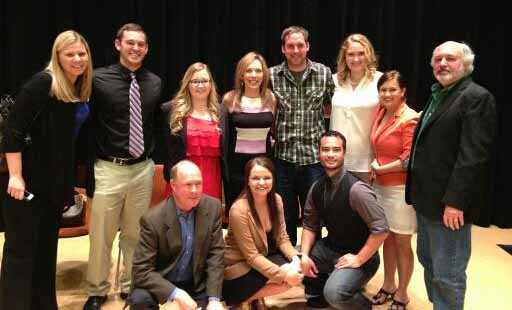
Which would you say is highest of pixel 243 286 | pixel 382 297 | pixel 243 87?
pixel 243 87

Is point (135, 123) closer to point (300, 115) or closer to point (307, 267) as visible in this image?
point (300, 115)

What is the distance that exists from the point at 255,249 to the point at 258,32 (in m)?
2.46

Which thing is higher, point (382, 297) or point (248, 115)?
point (248, 115)

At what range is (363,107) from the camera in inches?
132

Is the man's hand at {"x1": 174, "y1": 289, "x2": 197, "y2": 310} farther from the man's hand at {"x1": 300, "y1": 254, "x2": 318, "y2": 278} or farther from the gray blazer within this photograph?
the man's hand at {"x1": 300, "y1": 254, "x2": 318, "y2": 278}

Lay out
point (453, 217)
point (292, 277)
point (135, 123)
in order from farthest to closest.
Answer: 1. point (135, 123)
2. point (292, 277)
3. point (453, 217)

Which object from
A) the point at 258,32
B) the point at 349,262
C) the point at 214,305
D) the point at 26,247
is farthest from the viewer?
the point at 258,32

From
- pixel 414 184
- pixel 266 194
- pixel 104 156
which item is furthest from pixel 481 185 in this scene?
pixel 104 156

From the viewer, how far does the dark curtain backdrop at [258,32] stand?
464 centimetres

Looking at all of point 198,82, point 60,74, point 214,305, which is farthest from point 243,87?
point 214,305

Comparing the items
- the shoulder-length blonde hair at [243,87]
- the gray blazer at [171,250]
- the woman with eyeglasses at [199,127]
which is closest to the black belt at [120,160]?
the woman with eyeglasses at [199,127]

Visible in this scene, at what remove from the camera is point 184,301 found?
2561mm

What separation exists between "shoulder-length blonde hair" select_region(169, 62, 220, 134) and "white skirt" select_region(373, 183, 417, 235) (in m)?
1.15

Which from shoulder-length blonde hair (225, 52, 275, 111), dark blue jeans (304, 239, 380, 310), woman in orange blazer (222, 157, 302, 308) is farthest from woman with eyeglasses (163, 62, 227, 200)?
dark blue jeans (304, 239, 380, 310)
